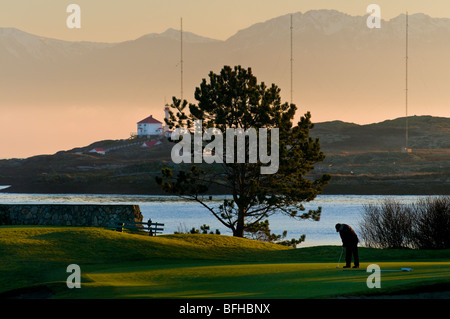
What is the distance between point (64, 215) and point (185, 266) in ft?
75.9

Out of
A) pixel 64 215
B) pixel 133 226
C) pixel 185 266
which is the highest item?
pixel 64 215

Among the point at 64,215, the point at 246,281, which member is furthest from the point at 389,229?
the point at 246,281

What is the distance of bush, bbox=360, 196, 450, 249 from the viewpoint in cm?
5172

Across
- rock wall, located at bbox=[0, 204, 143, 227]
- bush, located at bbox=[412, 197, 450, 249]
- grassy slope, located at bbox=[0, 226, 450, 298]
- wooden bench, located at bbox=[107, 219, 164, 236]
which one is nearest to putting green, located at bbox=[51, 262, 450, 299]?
grassy slope, located at bbox=[0, 226, 450, 298]

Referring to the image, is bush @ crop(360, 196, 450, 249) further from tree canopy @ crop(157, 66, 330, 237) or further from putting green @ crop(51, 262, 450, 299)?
putting green @ crop(51, 262, 450, 299)

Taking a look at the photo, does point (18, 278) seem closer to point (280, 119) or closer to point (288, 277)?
point (288, 277)

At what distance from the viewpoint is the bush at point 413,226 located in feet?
170

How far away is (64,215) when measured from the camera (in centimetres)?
5659

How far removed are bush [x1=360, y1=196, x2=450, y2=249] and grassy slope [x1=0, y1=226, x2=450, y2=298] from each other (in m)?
7.05

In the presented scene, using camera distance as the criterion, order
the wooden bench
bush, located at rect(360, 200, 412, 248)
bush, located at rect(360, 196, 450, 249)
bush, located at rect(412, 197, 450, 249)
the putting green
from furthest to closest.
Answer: bush, located at rect(360, 200, 412, 248) → bush, located at rect(360, 196, 450, 249) → bush, located at rect(412, 197, 450, 249) → the wooden bench → the putting green

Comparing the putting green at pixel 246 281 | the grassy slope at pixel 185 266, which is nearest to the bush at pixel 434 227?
the grassy slope at pixel 185 266

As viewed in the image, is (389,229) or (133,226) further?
(389,229)

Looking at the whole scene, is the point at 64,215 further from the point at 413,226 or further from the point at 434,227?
the point at 434,227

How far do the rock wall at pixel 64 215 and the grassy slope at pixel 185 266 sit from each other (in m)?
8.20
